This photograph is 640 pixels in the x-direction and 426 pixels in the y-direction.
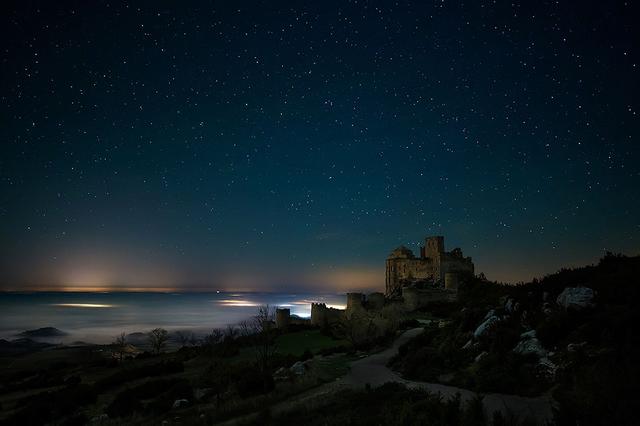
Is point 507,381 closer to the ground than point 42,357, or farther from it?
farther from it

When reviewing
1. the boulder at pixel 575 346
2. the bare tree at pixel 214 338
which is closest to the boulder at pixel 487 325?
the boulder at pixel 575 346

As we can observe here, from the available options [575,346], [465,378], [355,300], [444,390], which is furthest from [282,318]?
[575,346]

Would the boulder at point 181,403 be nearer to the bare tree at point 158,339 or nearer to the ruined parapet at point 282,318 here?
the bare tree at point 158,339

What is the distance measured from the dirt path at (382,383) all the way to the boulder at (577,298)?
534 cm

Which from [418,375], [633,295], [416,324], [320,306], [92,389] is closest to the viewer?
[633,295]

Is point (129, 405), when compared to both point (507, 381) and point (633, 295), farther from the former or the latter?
point (633, 295)

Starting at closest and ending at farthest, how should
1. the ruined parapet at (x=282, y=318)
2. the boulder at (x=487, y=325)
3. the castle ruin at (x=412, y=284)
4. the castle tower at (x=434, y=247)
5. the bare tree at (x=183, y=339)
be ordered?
1. the boulder at (x=487, y=325)
2. the castle ruin at (x=412, y=284)
3. the ruined parapet at (x=282, y=318)
4. the bare tree at (x=183, y=339)
5. the castle tower at (x=434, y=247)

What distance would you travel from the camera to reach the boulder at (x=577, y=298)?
14.8 m

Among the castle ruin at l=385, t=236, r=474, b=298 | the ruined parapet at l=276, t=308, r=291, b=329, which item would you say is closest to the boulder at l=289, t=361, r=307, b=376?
the ruined parapet at l=276, t=308, r=291, b=329

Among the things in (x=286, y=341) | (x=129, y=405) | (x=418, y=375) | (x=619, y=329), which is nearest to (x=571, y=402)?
(x=619, y=329)

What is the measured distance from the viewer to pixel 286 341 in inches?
1640

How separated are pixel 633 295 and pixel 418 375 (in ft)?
28.1

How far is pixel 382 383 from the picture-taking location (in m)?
16.1

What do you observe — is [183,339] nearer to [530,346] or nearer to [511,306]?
[511,306]
